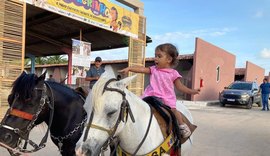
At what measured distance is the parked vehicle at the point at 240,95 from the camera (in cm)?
1800

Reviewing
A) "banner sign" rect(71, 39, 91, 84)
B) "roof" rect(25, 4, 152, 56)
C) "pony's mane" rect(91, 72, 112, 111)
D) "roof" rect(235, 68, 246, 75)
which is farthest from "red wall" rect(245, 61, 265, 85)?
"pony's mane" rect(91, 72, 112, 111)

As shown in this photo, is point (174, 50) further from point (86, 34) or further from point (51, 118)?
point (86, 34)

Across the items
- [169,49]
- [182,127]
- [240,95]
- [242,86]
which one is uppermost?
[169,49]

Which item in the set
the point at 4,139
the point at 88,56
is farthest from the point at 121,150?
the point at 88,56

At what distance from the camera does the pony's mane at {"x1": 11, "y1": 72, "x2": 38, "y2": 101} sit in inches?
105

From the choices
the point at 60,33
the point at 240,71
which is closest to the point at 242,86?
the point at 60,33

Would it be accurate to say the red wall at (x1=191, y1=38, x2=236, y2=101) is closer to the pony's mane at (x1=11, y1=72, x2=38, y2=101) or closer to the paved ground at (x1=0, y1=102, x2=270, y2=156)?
the paved ground at (x1=0, y1=102, x2=270, y2=156)

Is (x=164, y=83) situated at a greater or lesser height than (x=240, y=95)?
greater

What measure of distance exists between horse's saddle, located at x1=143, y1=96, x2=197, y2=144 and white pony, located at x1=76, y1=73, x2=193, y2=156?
159mm

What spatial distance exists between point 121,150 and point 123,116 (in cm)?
53

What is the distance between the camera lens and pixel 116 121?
6.58ft

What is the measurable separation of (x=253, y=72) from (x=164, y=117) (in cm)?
3362

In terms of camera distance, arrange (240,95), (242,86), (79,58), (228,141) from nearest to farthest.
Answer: (228,141) < (79,58) < (240,95) < (242,86)

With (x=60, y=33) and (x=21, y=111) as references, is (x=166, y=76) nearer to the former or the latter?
(x=21, y=111)
